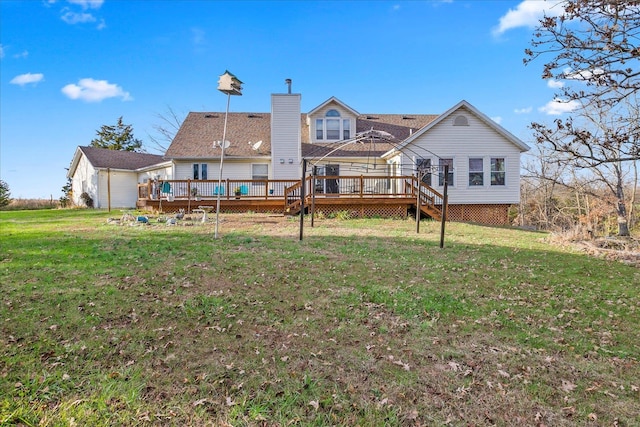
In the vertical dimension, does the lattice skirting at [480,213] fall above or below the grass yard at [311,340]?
above

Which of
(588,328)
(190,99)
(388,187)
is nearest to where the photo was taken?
(588,328)

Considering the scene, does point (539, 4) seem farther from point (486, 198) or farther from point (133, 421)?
point (486, 198)

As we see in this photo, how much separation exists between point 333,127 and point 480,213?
902 cm

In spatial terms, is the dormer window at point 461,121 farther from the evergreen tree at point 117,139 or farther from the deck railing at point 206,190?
the evergreen tree at point 117,139

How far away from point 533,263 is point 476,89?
49.0ft

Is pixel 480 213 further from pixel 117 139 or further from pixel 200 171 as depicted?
pixel 117 139

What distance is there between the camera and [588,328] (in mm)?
4922

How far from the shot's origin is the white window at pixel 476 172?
18.0m

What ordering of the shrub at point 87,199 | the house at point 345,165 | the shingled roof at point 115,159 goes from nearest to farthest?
the house at point 345,165 → the shingled roof at point 115,159 → the shrub at point 87,199

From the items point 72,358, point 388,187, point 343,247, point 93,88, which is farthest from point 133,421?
point 93,88

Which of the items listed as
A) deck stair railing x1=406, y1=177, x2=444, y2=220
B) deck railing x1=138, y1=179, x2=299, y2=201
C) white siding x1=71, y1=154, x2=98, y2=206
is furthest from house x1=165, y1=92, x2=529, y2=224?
white siding x1=71, y1=154, x2=98, y2=206

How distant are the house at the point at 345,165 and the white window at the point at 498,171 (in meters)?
0.05

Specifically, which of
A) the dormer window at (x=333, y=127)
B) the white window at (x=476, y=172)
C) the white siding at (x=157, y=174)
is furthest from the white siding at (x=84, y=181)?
the white window at (x=476, y=172)

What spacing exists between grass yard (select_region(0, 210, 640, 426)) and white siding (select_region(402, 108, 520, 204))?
995 centimetres
